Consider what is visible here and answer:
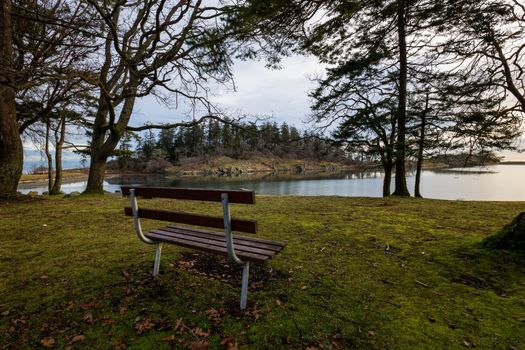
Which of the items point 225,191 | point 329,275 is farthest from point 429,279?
point 225,191

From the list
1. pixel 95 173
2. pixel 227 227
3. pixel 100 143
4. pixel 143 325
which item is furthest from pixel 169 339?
pixel 100 143

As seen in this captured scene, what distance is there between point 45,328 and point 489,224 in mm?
6943

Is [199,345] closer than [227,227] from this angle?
Yes

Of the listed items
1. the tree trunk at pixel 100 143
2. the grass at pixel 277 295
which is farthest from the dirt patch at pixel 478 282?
the tree trunk at pixel 100 143

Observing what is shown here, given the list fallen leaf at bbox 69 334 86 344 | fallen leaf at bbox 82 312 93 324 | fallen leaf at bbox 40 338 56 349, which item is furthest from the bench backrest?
fallen leaf at bbox 40 338 56 349

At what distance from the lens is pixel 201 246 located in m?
2.68

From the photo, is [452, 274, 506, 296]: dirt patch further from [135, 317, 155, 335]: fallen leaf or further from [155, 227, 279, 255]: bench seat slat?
[135, 317, 155, 335]: fallen leaf

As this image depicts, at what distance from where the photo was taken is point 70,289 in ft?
9.41

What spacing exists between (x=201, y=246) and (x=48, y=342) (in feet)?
4.36

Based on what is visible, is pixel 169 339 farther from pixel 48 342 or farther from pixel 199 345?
pixel 48 342

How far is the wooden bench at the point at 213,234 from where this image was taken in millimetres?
2307

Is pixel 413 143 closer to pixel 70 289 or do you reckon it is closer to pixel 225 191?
pixel 225 191

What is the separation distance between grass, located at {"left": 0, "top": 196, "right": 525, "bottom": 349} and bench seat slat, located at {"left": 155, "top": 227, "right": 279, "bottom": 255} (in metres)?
0.49

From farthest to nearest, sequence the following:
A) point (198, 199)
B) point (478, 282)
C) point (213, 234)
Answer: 1. point (213, 234)
2. point (478, 282)
3. point (198, 199)
